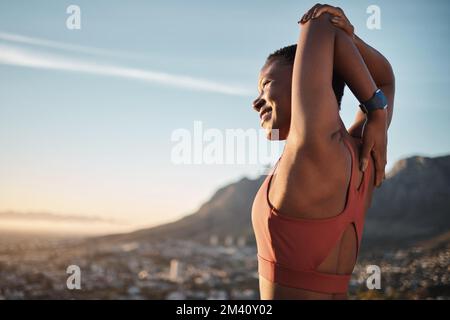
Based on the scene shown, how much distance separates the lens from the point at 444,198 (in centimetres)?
6900

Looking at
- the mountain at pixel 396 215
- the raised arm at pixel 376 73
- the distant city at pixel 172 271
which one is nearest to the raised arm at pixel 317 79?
the raised arm at pixel 376 73

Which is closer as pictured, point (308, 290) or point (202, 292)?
point (308, 290)

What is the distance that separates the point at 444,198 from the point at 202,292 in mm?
46823

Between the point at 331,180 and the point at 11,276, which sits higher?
the point at 331,180

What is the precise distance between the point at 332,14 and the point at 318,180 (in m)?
0.61

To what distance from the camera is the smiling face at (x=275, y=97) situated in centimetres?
169

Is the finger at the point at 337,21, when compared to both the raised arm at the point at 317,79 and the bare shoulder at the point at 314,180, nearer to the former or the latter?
the raised arm at the point at 317,79

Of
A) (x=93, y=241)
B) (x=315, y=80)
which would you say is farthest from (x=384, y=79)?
(x=93, y=241)

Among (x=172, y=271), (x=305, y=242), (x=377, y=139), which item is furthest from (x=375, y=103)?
(x=172, y=271)

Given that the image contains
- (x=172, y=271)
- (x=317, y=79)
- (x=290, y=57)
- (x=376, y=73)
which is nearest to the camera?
(x=317, y=79)

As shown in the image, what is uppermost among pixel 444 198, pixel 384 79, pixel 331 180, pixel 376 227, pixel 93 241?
pixel 384 79

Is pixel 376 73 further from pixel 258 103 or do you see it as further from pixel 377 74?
pixel 258 103

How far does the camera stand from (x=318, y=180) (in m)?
1.43

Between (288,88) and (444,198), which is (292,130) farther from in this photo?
(444,198)
